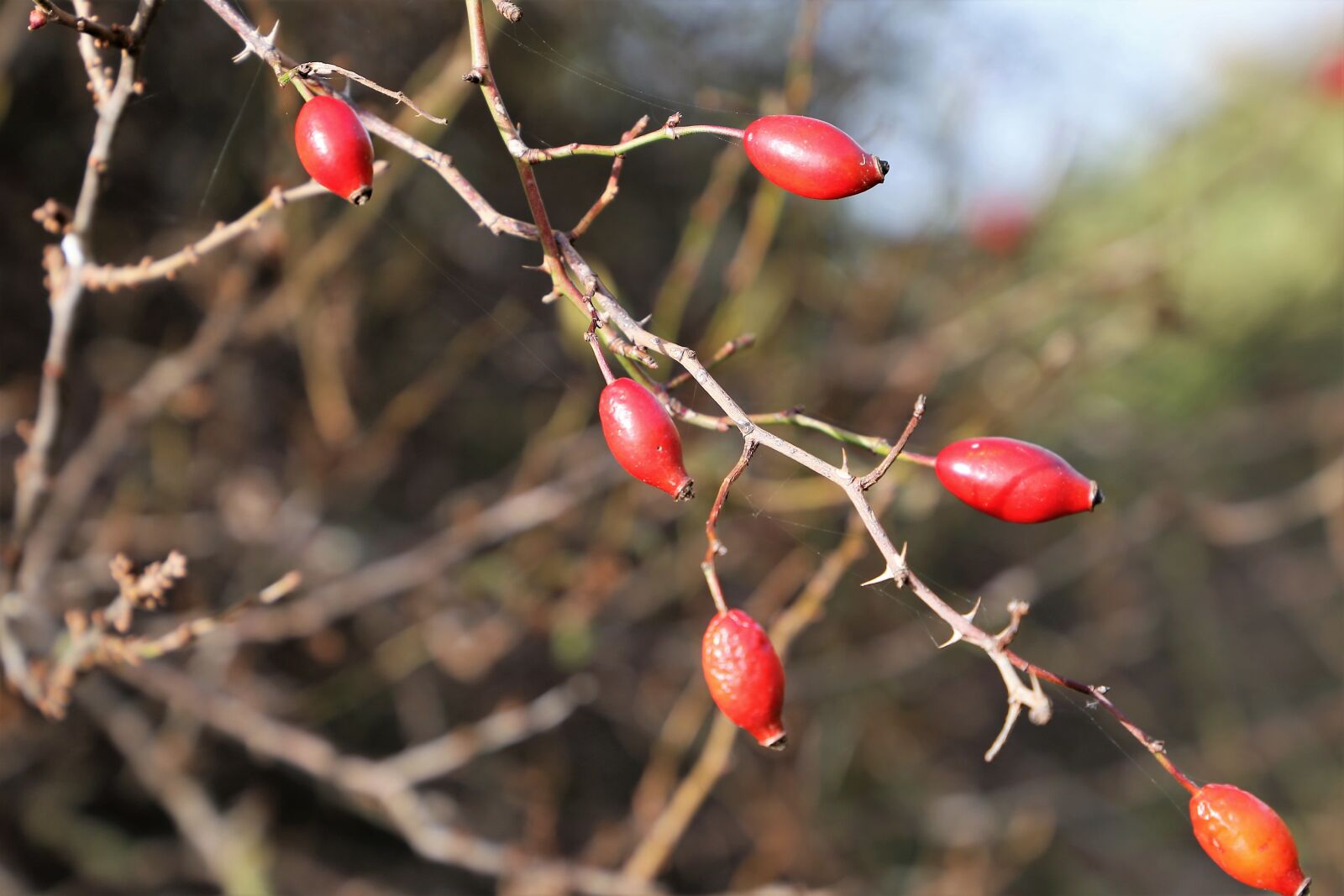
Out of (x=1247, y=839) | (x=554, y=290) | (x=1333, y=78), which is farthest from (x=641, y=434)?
(x=1333, y=78)

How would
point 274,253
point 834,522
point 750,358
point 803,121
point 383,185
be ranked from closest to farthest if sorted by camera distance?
point 803,121 → point 274,253 → point 383,185 → point 750,358 → point 834,522

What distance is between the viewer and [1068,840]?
4055mm

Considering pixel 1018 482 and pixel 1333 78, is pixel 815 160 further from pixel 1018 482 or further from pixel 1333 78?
pixel 1333 78

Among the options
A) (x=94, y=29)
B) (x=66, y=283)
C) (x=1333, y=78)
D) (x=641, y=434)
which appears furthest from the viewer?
(x=1333, y=78)

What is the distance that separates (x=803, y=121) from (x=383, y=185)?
1.76 meters

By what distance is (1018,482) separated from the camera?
32.7 inches

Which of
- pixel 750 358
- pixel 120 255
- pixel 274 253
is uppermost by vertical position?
pixel 120 255

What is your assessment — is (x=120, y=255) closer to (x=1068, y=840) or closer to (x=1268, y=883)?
(x=1268, y=883)

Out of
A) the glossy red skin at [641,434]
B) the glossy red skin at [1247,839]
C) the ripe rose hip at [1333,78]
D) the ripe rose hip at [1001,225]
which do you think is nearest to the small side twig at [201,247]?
the glossy red skin at [641,434]

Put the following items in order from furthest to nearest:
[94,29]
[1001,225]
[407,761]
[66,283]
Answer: [1001,225] → [407,761] → [66,283] → [94,29]

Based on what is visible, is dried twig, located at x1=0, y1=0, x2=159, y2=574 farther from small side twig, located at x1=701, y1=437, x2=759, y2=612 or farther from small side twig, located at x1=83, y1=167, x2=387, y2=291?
small side twig, located at x1=701, y1=437, x2=759, y2=612

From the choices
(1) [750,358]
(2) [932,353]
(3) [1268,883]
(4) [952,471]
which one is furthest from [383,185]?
(3) [1268,883]

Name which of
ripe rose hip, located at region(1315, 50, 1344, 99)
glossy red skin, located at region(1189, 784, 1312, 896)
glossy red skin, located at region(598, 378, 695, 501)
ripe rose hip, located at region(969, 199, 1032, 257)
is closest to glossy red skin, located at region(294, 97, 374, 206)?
glossy red skin, located at region(598, 378, 695, 501)

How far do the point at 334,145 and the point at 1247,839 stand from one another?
91 cm
